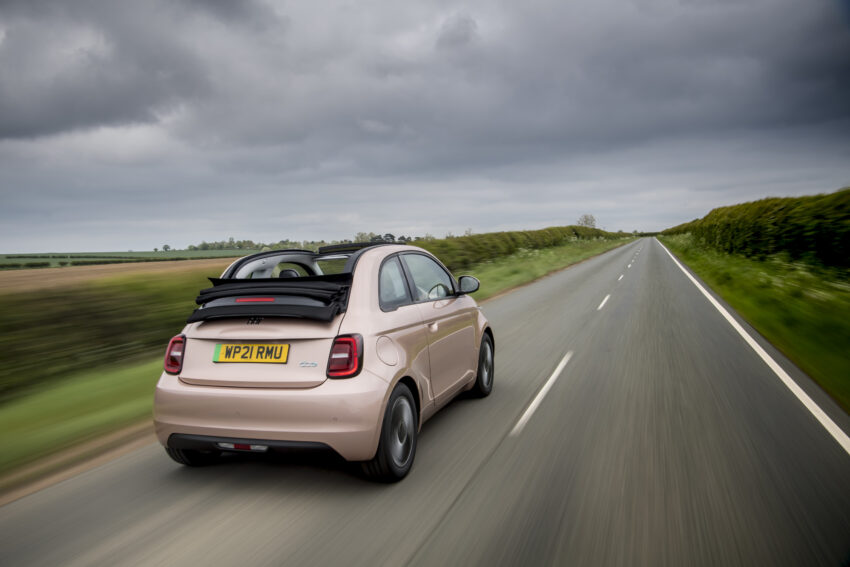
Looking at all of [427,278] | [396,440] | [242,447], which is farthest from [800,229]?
[242,447]

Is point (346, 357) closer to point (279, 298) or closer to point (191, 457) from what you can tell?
point (279, 298)

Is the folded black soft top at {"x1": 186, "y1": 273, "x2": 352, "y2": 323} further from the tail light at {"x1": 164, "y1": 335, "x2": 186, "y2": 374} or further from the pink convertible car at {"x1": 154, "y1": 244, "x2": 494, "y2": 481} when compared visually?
the tail light at {"x1": 164, "y1": 335, "x2": 186, "y2": 374}

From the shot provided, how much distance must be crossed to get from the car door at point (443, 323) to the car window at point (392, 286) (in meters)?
0.15

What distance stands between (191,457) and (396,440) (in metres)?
1.59

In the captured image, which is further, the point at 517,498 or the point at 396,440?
the point at 396,440

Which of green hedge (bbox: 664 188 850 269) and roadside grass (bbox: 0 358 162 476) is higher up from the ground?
green hedge (bbox: 664 188 850 269)

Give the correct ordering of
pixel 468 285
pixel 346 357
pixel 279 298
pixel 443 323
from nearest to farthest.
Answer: pixel 346 357
pixel 279 298
pixel 443 323
pixel 468 285

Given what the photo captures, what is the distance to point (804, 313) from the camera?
9.85 meters

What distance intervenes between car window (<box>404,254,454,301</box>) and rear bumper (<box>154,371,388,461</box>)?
1.37m

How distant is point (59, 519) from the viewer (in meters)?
3.46

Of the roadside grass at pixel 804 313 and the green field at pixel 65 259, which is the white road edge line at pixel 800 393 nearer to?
the roadside grass at pixel 804 313

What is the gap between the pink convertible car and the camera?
136 inches

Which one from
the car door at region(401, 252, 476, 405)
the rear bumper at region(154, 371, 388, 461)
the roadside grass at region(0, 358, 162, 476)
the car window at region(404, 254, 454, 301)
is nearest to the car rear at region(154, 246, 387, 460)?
the rear bumper at region(154, 371, 388, 461)

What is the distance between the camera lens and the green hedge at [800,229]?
15.2 meters
